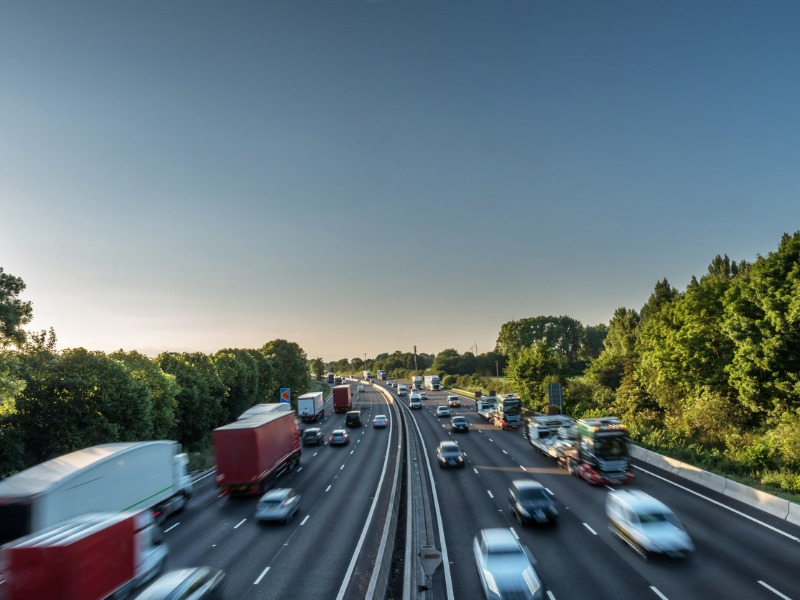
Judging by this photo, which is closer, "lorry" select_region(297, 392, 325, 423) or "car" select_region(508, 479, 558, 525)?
"car" select_region(508, 479, 558, 525)

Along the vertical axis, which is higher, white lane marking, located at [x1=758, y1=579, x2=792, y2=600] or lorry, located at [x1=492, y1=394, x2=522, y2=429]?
lorry, located at [x1=492, y1=394, x2=522, y2=429]

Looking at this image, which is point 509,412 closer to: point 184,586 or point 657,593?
point 657,593

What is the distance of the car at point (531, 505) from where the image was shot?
20.1 m

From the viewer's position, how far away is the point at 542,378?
224 ft

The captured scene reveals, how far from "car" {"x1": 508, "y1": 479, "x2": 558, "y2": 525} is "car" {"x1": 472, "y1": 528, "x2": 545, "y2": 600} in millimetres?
5259

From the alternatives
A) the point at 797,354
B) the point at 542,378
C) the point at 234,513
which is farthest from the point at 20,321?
the point at 542,378

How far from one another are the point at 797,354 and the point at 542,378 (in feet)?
120

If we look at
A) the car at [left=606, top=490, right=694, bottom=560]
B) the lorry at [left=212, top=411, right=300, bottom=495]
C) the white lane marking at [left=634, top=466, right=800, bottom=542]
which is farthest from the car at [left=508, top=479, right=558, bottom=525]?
the lorry at [left=212, top=411, right=300, bottom=495]

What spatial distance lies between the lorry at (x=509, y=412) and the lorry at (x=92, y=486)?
117 ft

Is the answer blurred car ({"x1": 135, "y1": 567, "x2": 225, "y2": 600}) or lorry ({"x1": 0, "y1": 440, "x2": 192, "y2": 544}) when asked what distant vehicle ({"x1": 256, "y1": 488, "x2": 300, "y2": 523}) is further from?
blurred car ({"x1": 135, "y1": 567, "x2": 225, "y2": 600})

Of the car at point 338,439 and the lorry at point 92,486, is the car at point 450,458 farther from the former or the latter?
the lorry at point 92,486

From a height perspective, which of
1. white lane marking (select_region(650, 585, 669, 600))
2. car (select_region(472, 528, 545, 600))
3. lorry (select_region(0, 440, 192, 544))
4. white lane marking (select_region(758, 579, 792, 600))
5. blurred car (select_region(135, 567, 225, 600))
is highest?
lorry (select_region(0, 440, 192, 544))

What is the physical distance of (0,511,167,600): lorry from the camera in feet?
39.7

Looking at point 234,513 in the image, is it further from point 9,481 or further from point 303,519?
point 9,481
